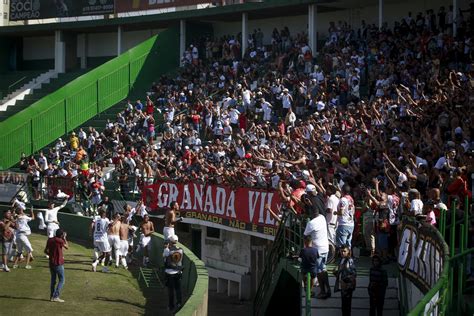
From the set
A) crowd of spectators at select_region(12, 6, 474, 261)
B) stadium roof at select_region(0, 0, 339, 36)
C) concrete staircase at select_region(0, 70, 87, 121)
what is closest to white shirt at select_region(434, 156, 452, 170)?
crowd of spectators at select_region(12, 6, 474, 261)

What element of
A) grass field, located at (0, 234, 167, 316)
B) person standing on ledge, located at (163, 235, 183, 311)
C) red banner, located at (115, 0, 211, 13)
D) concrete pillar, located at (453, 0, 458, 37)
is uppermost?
red banner, located at (115, 0, 211, 13)

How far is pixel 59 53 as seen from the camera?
46.3m

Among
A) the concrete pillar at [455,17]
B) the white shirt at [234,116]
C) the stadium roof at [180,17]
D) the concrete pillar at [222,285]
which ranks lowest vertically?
the concrete pillar at [222,285]

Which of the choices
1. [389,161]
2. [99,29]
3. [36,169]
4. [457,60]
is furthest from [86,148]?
[389,161]

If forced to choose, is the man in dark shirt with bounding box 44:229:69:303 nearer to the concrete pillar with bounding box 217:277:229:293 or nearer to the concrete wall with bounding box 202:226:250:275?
the concrete wall with bounding box 202:226:250:275

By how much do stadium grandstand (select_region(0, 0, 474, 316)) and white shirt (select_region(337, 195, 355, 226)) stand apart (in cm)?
3

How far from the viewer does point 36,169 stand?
119ft

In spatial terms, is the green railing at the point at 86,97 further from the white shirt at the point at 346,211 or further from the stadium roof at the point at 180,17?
the white shirt at the point at 346,211

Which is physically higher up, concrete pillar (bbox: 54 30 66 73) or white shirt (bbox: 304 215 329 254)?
concrete pillar (bbox: 54 30 66 73)

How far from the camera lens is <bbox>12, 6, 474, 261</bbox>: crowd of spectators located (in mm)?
18125

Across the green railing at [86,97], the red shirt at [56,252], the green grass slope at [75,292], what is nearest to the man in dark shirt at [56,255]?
the red shirt at [56,252]

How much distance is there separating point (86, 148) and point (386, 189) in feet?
72.1

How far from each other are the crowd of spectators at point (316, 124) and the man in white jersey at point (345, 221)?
0.53 m

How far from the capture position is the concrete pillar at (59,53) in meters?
46.3
